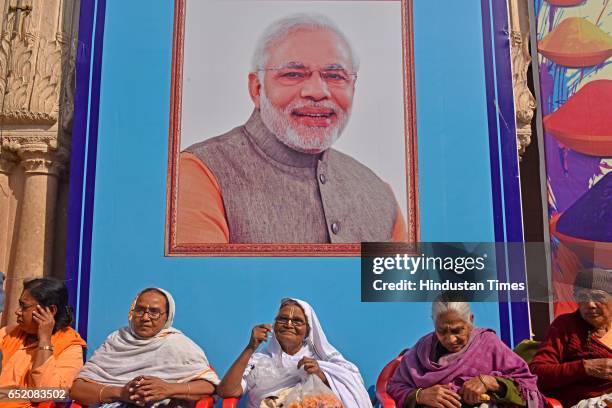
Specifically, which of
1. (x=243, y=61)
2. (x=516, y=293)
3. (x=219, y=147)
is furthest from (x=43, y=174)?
(x=516, y=293)

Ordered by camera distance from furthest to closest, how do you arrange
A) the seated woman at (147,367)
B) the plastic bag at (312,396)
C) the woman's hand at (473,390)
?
the seated woman at (147,367), the plastic bag at (312,396), the woman's hand at (473,390)

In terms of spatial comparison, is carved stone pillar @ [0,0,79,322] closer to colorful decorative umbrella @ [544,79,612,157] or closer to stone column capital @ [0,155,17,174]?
stone column capital @ [0,155,17,174]

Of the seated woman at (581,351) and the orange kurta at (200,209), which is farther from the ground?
the orange kurta at (200,209)

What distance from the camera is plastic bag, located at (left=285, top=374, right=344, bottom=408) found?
3.00 m

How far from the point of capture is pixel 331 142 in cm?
415

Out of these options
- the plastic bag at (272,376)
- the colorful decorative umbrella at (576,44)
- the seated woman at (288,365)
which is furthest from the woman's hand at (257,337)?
the colorful decorative umbrella at (576,44)

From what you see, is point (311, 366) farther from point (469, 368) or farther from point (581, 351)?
point (581, 351)

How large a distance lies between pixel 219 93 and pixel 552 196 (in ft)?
6.90

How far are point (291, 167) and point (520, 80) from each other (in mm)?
1559

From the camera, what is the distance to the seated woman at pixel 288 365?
3135mm

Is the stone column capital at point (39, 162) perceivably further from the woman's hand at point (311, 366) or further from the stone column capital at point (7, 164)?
the woman's hand at point (311, 366)

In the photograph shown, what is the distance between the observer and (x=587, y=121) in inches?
161

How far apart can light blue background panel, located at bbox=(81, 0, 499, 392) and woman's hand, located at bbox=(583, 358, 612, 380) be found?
818 mm

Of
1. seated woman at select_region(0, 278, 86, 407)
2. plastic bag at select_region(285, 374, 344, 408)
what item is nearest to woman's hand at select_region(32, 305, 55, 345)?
seated woman at select_region(0, 278, 86, 407)
